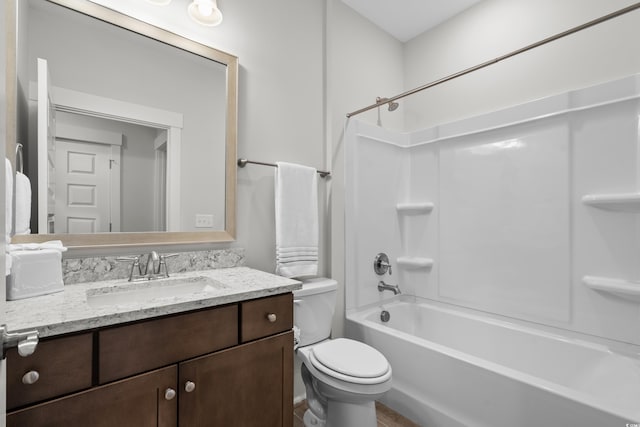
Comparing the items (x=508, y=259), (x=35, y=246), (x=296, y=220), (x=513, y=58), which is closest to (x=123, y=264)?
(x=35, y=246)

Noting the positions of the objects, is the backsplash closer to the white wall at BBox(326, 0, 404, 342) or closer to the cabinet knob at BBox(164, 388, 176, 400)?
the cabinet knob at BBox(164, 388, 176, 400)

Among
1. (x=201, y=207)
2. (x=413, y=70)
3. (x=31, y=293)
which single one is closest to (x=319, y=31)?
(x=413, y=70)

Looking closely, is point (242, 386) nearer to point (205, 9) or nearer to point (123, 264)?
point (123, 264)

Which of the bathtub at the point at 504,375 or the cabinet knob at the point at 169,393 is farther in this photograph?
the bathtub at the point at 504,375

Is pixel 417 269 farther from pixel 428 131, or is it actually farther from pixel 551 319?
pixel 428 131

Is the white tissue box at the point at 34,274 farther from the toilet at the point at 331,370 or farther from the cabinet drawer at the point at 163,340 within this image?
the toilet at the point at 331,370

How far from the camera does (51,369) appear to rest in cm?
80

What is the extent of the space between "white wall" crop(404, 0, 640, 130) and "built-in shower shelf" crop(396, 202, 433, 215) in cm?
71

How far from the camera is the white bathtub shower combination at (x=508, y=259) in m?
1.56

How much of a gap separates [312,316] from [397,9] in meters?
2.38

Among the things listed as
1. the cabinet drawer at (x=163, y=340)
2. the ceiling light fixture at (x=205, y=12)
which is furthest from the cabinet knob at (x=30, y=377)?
the ceiling light fixture at (x=205, y=12)

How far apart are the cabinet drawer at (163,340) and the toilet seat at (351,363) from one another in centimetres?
55

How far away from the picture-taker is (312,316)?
5.96ft

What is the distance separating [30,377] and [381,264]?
2.08 meters
